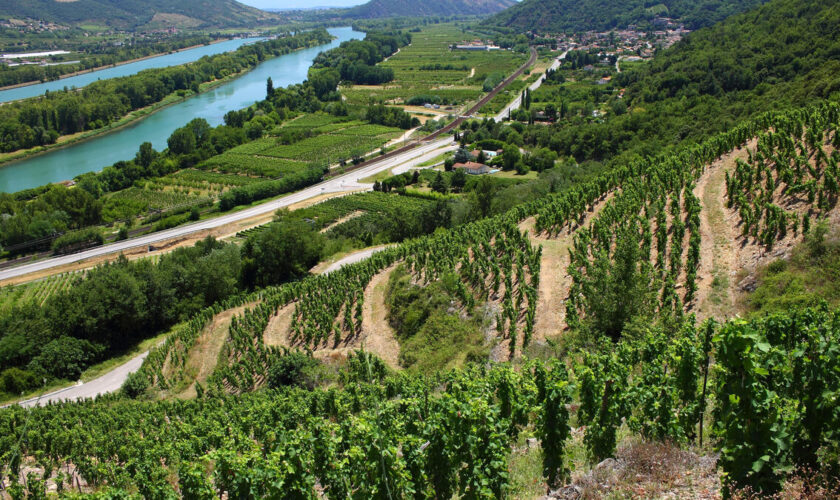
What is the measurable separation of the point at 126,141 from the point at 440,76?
89030mm

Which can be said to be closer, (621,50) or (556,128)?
(556,128)

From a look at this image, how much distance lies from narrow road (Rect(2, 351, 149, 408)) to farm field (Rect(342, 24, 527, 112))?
3953 inches

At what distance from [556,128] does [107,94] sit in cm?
10197

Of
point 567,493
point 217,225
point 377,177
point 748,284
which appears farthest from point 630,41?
point 567,493

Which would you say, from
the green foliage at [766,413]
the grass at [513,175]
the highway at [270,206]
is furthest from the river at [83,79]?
the green foliage at [766,413]

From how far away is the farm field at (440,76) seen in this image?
129000mm

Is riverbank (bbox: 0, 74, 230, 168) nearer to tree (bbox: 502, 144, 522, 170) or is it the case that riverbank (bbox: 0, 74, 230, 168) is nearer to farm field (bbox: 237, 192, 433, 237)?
farm field (bbox: 237, 192, 433, 237)

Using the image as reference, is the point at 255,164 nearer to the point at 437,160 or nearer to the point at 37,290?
the point at 437,160

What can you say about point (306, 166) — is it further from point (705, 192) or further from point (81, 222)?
point (705, 192)

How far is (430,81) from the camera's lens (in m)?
147

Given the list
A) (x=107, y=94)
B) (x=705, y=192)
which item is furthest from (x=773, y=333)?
(x=107, y=94)

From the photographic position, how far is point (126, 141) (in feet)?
336

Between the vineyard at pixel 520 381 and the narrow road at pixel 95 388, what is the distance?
2.48 meters

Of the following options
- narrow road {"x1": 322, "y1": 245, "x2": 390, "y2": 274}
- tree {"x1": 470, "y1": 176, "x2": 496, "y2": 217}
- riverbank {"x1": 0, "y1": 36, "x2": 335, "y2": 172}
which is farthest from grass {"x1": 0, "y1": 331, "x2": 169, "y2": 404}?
riverbank {"x1": 0, "y1": 36, "x2": 335, "y2": 172}
